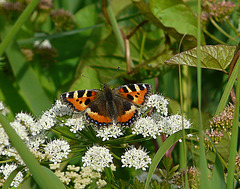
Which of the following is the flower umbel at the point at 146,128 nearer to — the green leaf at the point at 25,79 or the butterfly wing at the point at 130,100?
the butterfly wing at the point at 130,100

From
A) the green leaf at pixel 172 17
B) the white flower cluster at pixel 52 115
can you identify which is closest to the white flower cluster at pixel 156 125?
the white flower cluster at pixel 52 115

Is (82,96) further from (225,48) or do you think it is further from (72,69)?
(72,69)

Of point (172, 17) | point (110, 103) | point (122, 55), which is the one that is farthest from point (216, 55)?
point (122, 55)

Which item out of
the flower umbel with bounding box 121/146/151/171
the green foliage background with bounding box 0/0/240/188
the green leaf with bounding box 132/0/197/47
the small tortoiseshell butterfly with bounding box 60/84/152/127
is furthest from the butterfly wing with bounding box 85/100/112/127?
the green leaf with bounding box 132/0/197/47

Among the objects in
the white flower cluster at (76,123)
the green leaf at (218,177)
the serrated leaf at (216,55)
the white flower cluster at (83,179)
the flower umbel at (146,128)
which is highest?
the serrated leaf at (216,55)

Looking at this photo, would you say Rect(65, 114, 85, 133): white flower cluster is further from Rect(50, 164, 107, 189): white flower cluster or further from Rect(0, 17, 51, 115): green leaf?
Rect(0, 17, 51, 115): green leaf

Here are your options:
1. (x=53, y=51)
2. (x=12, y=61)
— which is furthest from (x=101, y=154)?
(x=53, y=51)

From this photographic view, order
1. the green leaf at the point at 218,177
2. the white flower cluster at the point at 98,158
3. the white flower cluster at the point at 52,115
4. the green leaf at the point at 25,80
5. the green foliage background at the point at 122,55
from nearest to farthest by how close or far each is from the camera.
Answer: the green leaf at the point at 218,177
the white flower cluster at the point at 98,158
the white flower cluster at the point at 52,115
the green foliage background at the point at 122,55
the green leaf at the point at 25,80
